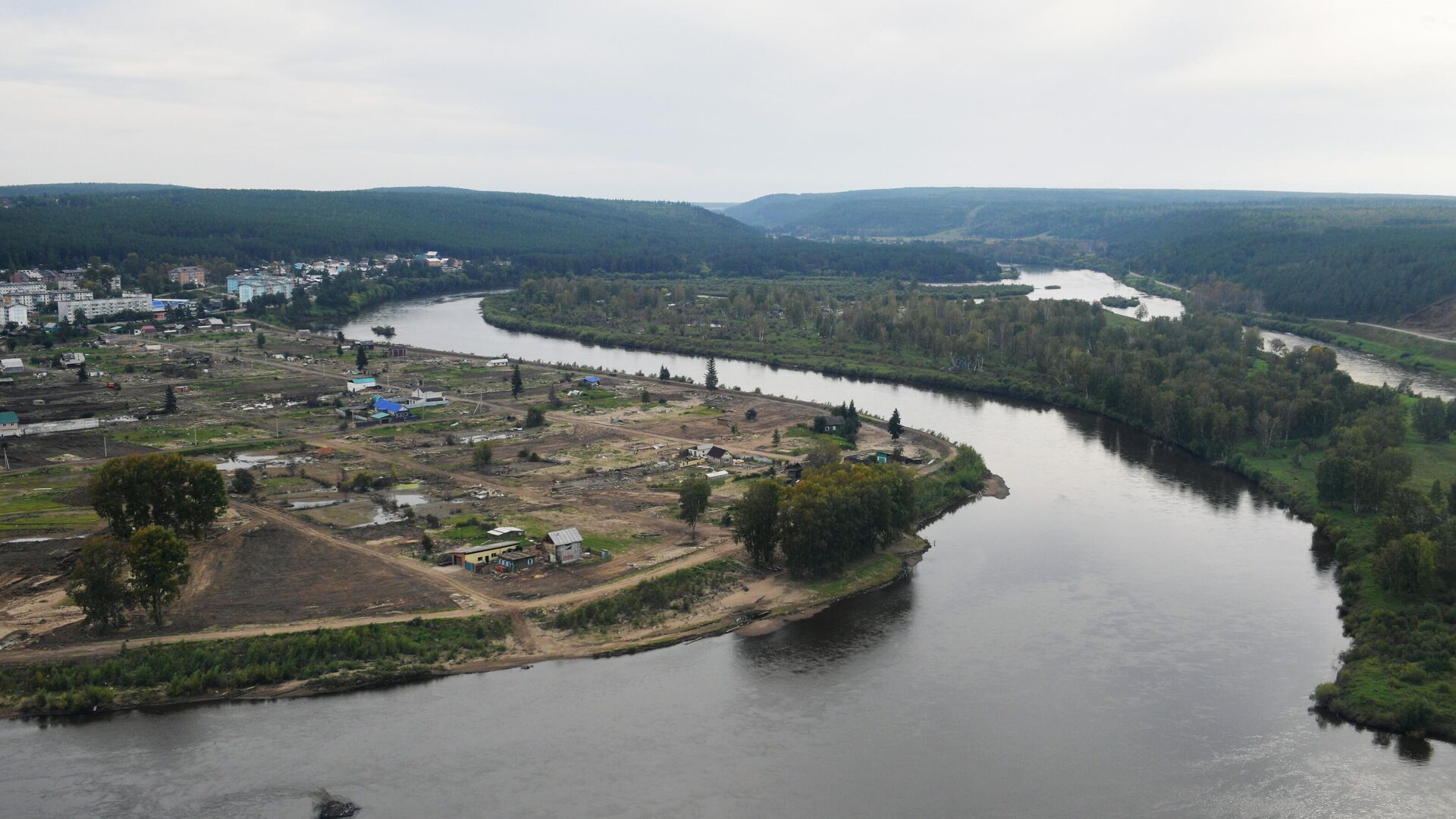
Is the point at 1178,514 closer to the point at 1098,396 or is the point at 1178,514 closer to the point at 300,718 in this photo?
the point at 1098,396

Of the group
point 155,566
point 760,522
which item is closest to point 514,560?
point 760,522

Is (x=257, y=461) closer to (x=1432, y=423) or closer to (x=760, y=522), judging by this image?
(x=760, y=522)

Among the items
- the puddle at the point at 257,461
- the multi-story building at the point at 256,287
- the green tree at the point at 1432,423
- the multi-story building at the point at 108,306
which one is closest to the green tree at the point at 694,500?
the puddle at the point at 257,461

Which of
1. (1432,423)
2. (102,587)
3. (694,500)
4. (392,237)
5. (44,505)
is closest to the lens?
(102,587)

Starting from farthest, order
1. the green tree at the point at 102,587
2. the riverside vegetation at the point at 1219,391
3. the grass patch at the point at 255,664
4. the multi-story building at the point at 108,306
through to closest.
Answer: the multi-story building at the point at 108,306 < the riverside vegetation at the point at 1219,391 < the green tree at the point at 102,587 < the grass patch at the point at 255,664

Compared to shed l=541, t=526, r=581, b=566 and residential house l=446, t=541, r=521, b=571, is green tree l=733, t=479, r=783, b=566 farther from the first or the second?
residential house l=446, t=541, r=521, b=571

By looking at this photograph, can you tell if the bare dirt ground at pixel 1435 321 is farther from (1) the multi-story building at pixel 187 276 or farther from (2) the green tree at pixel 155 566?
(1) the multi-story building at pixel 187 276
